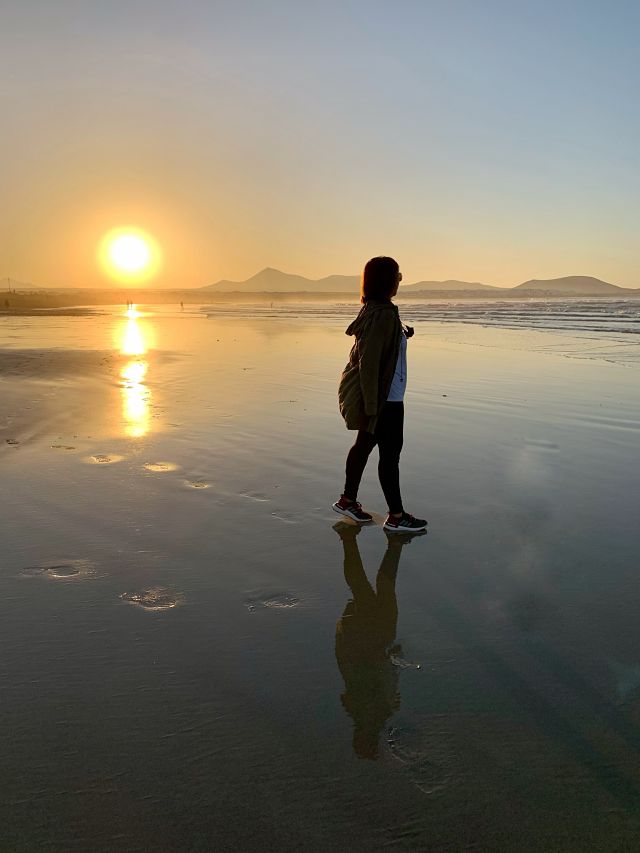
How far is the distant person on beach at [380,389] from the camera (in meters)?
4.72

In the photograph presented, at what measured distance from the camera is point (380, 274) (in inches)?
188

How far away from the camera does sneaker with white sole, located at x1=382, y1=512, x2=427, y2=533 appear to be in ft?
15.1

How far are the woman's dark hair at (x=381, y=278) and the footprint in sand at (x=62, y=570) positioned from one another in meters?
2.83

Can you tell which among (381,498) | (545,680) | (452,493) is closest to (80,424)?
(381,498)

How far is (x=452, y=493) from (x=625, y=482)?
164cm

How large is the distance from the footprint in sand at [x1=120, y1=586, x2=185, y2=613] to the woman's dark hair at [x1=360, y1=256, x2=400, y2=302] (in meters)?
2.68

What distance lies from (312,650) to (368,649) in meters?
0.28

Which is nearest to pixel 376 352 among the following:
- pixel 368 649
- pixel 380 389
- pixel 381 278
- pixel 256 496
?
pixel 380 389

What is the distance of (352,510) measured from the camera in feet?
15.9

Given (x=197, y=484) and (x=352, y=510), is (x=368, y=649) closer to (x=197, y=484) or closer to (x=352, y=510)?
(x=352, y=510)

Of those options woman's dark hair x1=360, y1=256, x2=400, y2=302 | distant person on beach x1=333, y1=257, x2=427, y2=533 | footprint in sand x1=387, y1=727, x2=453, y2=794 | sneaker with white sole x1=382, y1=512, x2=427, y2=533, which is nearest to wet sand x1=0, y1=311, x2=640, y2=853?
footprint in sand x1=387, y1=727, x2=453, y2=794

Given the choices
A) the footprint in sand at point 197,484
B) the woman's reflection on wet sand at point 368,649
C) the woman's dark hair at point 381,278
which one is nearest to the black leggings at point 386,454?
the woman's reflection on wet sand at point 368,649

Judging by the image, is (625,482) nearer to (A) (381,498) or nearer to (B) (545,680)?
(A) (381,498)

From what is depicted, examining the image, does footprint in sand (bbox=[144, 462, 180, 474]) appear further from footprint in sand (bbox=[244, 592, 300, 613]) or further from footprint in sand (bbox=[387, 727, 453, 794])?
footprint in sand (bbox=[387, 727, 453, 794])
